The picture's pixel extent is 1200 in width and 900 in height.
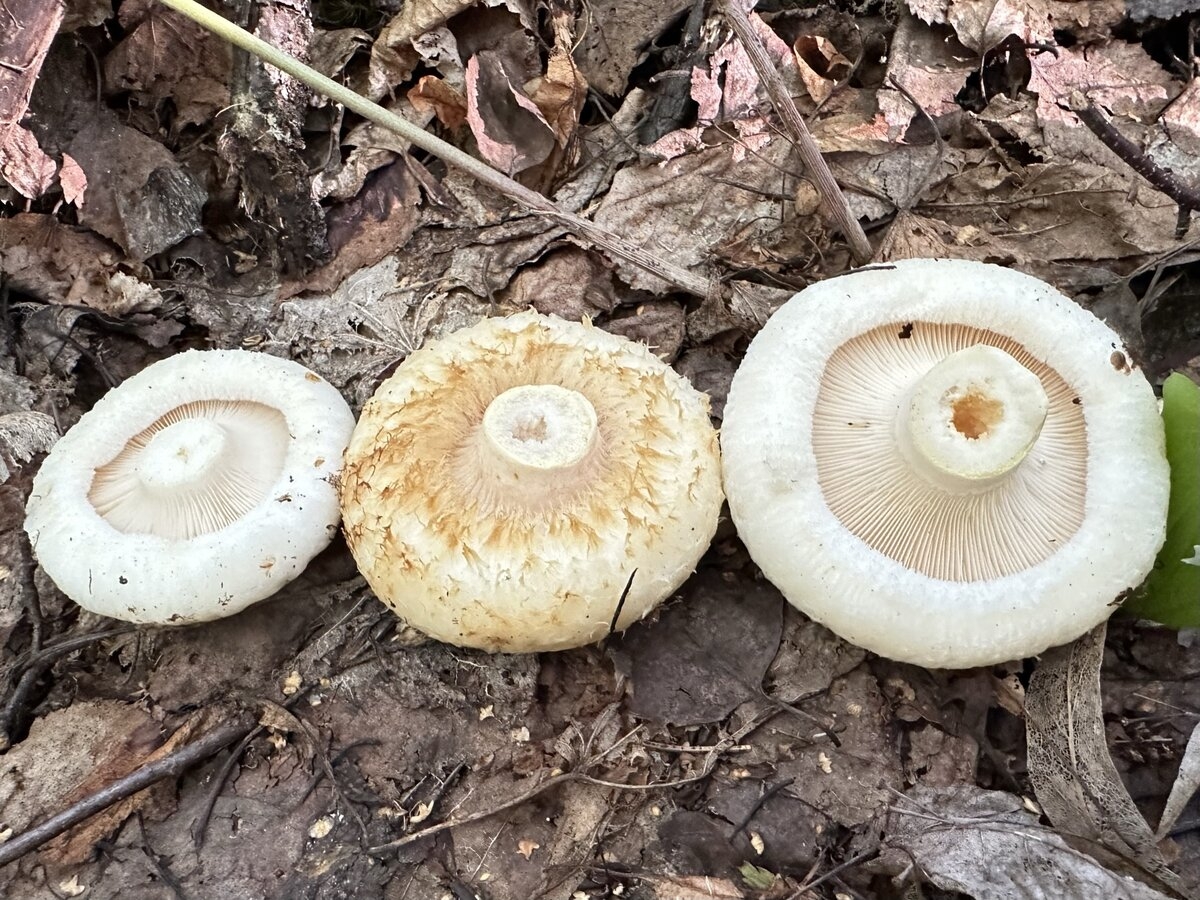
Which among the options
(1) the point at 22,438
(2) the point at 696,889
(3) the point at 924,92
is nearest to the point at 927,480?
(2) the point at 696,889

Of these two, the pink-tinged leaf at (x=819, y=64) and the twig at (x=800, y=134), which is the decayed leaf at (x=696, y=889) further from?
the pink-tinged leaf at (x=819, y=64)

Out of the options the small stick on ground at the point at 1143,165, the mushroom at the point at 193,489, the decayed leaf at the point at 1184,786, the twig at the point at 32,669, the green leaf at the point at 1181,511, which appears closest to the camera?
the decayed leaf at the point at 1184,786

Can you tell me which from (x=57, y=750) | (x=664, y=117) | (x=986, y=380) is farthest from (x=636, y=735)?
(x=664, y=117)

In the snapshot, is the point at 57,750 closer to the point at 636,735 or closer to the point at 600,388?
the point at 636,735

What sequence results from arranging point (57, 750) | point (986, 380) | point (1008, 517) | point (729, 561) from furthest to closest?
point (729, 561) → point (57, 750) → point (1008, 517) → point (986, 380)

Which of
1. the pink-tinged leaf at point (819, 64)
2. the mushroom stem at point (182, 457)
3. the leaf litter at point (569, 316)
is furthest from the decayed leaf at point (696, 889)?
the pink-tinged leaf at point (819, 64)
